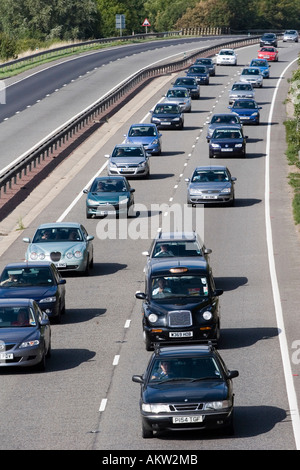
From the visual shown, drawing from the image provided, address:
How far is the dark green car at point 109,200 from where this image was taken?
42094 millimetres

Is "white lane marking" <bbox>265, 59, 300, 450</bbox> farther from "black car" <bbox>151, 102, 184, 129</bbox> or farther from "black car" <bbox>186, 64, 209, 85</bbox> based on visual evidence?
"black car" <bbox>186, 64, 209, 85</bbox>

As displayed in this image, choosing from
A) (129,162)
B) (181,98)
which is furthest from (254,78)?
(129,162)

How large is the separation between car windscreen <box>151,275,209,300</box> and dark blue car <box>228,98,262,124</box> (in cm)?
4281

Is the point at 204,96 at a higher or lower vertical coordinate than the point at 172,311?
lower

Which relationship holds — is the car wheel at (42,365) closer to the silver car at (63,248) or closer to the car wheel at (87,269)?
the silver car at (63,248)

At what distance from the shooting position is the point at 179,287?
25.0 meters

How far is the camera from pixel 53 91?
85.2 m

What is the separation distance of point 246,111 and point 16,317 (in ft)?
149

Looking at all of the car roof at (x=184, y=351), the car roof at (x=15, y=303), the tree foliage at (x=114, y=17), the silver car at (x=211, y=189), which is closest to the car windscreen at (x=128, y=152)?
the silver car at (x=211, y=189)

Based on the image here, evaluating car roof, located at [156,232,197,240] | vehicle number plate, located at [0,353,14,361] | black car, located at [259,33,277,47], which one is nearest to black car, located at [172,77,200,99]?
black car, located at [259,33,277,47]

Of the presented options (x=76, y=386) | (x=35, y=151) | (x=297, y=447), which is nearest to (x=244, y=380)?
(x=76, y=386)

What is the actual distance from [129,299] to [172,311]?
5518 millimetres

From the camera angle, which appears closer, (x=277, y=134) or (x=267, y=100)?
(x=277, y=134)
